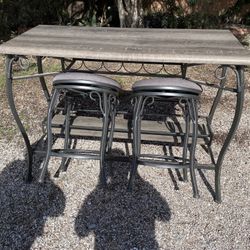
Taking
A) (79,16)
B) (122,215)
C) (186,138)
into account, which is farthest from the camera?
(79,16)

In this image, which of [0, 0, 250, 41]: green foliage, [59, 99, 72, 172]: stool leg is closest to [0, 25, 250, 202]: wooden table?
[59, 99, 72, 172]: stool leg

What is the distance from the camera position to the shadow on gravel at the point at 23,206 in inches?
97.4

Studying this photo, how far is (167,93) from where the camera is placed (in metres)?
2.32

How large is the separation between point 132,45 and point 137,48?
11 centimetres

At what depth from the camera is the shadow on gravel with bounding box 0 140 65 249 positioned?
2.47 m

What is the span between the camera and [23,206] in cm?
273

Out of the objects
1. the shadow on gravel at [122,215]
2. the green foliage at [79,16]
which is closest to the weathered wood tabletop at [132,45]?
the shadow on gravel at [122,215]

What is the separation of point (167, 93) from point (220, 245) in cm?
109

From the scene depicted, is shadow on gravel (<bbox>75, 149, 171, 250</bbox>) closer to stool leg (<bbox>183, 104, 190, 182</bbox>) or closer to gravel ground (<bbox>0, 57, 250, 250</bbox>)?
gravel ground (<bbox>0, 57, 250, 250</bbox>)

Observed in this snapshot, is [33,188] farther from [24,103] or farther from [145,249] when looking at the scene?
[24,103]

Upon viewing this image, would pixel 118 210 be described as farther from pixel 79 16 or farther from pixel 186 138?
pixel 79 16

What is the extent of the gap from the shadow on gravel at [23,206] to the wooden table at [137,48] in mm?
194

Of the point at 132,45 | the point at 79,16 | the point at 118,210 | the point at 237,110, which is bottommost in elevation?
the point at 79,16

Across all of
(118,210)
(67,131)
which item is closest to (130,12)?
(67,131)
